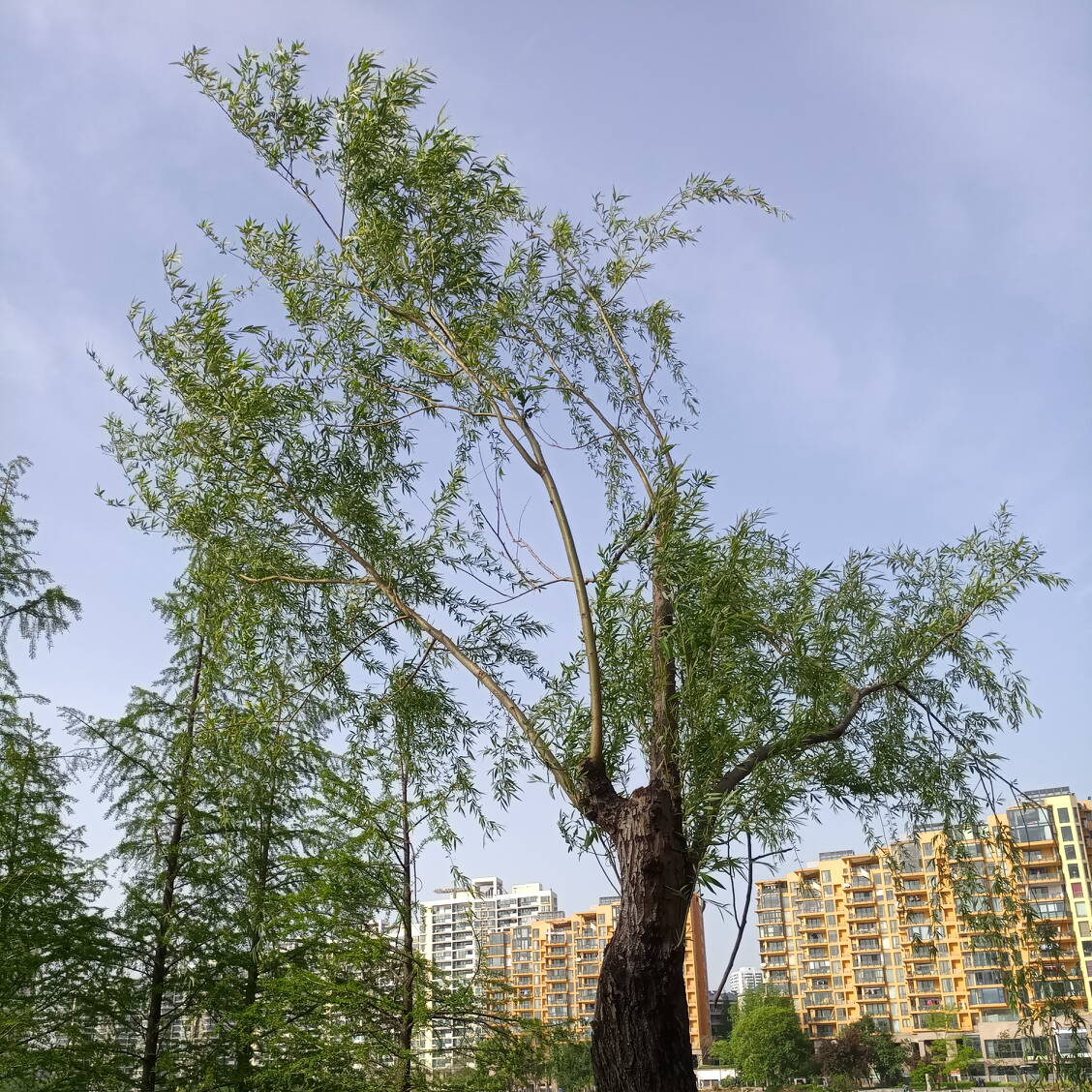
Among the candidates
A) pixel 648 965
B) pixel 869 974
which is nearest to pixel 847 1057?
pixel 869 974

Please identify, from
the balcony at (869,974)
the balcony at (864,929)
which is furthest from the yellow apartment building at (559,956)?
the balcony at (864,929)

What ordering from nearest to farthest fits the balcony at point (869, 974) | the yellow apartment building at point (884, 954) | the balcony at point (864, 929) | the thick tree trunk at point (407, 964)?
1. the thick tree trunk at point (407, 964)
2. the yellow apartment building at point (884, 954)
3. the balcony at point (869, 974)
4. the balcony at point (864, 929)

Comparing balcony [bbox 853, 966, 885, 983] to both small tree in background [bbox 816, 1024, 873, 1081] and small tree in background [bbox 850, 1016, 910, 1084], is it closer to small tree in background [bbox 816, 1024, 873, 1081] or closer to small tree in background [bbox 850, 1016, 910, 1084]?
small tree in background [bbox 850, 1016, 910, 1084]

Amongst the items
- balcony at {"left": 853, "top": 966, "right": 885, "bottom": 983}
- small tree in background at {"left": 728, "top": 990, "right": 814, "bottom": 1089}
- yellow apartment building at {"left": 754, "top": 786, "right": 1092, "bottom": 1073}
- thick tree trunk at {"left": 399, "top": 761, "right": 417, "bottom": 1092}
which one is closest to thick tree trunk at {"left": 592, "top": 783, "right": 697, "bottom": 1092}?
thick tree trunk at {"left": 399, "top": 761, "right": 417, "bottom": 1092}

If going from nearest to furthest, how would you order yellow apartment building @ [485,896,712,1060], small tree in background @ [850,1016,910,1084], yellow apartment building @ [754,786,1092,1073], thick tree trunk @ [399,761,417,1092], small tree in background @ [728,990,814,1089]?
1. thick tree trunk @ [399,761,417,1092]
2. small tree in background @ [728,990,814,1089]
3. yellow apartment building @ [754,786,1092,1073]
4. small tree in background @ [850,1016,910,1084]
5. yellow apartment building @ [485,896,712,1060]

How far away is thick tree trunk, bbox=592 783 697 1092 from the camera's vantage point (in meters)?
3.48

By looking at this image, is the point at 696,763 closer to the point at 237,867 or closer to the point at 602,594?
the point at 602,594

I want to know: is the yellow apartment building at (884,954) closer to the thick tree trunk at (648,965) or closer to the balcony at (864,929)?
the balcony at (864,929)

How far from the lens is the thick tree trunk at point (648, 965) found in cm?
348

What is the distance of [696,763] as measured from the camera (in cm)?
378

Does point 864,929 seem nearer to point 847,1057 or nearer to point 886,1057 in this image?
point 886,1057

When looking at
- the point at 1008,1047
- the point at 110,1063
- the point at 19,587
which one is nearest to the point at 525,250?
the point at 1008,1047

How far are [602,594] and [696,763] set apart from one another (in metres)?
0.84

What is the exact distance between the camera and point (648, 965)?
11.7ft
